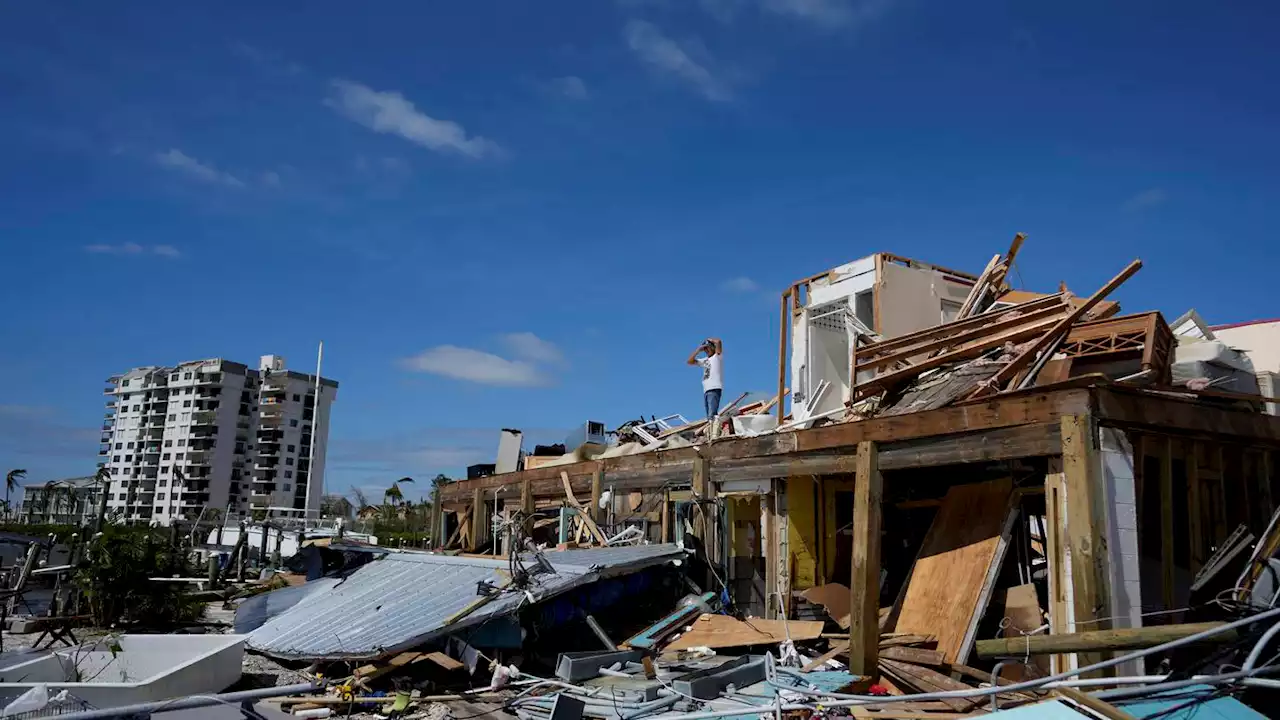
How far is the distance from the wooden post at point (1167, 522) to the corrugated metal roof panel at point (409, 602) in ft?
20.8

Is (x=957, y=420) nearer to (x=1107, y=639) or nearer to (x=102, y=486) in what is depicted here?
(x=1107, y=639)

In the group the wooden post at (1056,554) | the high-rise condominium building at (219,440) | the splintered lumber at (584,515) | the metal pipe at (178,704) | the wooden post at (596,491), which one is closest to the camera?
the metal pipe at (178,704)

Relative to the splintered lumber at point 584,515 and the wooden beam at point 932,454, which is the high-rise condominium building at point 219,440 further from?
the wooden beam at point 932,454

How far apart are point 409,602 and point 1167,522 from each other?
9476mm

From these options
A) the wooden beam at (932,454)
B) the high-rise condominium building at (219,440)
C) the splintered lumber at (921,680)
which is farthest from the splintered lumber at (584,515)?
the high-rise condominium building at (219,440)

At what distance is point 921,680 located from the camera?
8812 millimetres

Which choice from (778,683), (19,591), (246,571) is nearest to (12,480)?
(246,571)

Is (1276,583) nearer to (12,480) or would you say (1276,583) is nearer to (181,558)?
(181,558)

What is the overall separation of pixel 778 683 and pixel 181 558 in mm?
13506

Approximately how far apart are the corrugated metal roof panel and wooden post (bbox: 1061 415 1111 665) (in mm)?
5610

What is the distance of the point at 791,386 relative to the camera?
19.1 meters

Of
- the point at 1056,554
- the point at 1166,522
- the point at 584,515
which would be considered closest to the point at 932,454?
the point at 1056,554

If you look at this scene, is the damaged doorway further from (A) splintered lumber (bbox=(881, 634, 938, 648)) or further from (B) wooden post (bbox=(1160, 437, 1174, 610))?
(B) wooden post (bbox=(1160, 437, 1174, 610))

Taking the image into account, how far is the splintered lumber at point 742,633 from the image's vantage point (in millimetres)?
10633
